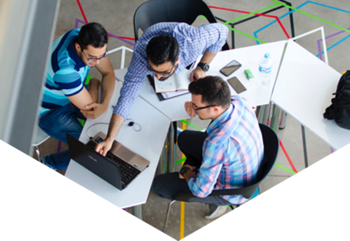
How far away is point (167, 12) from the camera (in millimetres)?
2658

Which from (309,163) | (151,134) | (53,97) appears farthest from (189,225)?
(53,97)

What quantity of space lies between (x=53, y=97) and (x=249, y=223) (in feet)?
7.00

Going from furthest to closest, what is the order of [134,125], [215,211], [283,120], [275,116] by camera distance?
[283,120] → [275,116] → [215,211] → [134,125]

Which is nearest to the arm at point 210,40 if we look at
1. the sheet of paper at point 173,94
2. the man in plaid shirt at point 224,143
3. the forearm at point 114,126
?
the sheet of paper at point 173,94

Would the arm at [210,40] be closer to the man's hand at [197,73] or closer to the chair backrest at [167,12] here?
the man's hand at [197,73]

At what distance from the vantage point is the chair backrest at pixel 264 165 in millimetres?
1770

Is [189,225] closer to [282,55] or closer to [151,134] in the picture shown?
[151,134]

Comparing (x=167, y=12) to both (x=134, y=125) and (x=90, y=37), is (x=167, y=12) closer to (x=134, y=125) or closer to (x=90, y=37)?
(x=90, y=37)

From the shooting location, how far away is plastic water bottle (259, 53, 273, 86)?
236cm

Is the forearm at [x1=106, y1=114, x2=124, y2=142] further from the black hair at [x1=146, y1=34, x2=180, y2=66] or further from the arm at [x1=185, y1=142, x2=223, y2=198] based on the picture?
the arm at [x1=185, y1=142, x2=223, y2=198]

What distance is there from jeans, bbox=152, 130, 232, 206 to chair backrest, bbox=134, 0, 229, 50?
99 centimetres

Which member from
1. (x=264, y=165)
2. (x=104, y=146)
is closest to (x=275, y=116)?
(x=264, y=165)

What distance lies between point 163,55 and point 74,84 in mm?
622

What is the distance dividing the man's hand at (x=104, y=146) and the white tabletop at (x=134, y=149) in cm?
9
